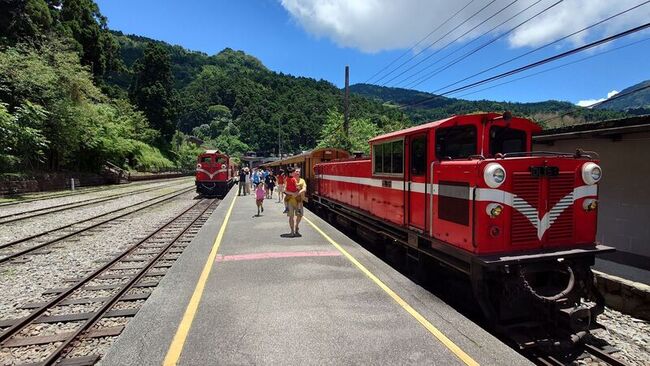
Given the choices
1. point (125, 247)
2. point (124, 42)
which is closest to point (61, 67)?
point (125, 247)

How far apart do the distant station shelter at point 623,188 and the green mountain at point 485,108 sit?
2066mm

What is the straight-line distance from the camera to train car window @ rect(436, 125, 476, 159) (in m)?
6.61

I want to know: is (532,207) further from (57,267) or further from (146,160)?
(146,160)

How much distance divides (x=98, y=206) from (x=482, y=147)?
2118 centimetres

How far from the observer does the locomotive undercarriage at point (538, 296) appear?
5.16 meters

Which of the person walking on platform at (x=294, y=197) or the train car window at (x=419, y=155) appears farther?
the person walking on platform at (x=294, y=197)

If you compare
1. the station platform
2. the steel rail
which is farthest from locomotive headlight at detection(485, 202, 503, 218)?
the steel rail

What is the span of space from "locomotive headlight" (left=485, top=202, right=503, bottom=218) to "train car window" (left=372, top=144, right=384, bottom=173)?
394 centimetres

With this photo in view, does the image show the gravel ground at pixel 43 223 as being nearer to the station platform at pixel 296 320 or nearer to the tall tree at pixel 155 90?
the station platform at pixel 296 320

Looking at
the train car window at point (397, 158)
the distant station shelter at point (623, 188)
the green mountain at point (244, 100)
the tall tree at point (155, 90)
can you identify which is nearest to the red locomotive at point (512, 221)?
the train car window at point (397, 158)

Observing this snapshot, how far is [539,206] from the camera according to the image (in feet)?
19.0

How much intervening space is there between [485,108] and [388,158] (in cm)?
3123

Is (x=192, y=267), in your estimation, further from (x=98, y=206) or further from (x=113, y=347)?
(x=98, y=206)

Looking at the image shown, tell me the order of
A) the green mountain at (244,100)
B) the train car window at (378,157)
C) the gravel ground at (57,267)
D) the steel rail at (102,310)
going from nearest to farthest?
the steel rail at (102,310) → the gravel ground at (57,267) → the train car window at (378,157) → the green mountain at (244,100)
